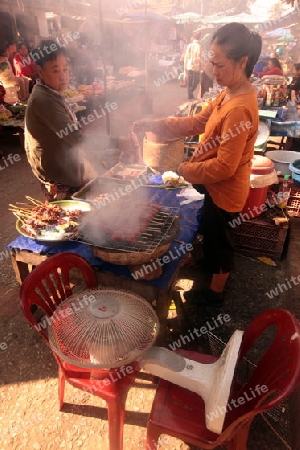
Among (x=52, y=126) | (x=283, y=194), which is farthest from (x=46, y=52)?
(x=283, y=194)

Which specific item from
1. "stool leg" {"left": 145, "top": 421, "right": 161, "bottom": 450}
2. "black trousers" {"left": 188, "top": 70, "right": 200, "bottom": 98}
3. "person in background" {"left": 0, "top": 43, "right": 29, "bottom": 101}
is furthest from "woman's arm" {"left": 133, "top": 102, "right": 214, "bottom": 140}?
"black trousers" {"left": 188, "top": 70, "right": 200, "bottom": 98}

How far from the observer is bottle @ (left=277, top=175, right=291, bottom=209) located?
4.80 metres

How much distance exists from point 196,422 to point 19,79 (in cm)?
1140

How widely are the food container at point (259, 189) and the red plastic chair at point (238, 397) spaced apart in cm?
261

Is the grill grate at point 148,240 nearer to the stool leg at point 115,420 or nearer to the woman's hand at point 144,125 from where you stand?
the stool leg at point 115,420

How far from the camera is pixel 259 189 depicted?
14.4ft

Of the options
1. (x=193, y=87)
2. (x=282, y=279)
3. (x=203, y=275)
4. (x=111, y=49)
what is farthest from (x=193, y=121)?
(x=111, y=49)

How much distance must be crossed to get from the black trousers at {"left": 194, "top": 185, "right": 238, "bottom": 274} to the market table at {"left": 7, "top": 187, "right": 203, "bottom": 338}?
0.53 ft

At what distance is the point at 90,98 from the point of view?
11766 millimetres

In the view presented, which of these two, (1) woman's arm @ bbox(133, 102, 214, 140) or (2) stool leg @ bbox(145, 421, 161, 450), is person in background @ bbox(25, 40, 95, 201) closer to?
(1) woman's arm @ bbox(133, 102, 214, 140)

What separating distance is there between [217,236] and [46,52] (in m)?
2.66

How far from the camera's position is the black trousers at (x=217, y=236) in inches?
130

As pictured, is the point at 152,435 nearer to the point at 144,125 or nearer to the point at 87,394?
the point at 87,394

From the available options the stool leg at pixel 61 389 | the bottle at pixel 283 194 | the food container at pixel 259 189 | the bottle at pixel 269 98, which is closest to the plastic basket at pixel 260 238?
the food container at pixel 259 189
